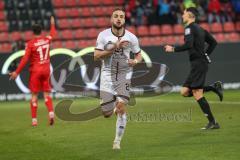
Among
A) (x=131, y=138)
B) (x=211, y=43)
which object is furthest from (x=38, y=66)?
(x=211, y=43)

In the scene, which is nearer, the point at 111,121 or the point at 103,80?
the point at 103,80

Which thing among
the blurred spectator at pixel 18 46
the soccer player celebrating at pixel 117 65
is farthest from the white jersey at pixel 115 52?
the blurred spectator at pixel 18 46

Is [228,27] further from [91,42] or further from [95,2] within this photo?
[91,42]

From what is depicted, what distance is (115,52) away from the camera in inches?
452

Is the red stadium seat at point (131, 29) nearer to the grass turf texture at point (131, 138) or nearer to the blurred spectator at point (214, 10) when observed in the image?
the blurred spectator at point (214, 10)

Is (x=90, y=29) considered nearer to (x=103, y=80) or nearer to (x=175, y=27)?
(x=175, y=27)

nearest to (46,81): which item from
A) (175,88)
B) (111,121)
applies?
(111,121)

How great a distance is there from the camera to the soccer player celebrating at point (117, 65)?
11328mm

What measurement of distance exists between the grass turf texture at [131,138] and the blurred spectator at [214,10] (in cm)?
1128

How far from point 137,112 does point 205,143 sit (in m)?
6.66

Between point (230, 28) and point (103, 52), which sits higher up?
point (103, 52)

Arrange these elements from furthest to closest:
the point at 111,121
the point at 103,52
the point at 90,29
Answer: the point at 90,29 < the point at 111,121 < the point at 103,52

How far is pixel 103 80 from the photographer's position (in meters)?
11.5

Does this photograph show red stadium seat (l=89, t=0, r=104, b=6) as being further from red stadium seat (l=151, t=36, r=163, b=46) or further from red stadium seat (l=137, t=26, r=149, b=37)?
red stadium seat (l=151, t=36, r=163, b=46)
